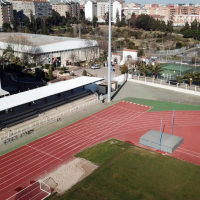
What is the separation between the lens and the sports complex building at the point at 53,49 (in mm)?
43213

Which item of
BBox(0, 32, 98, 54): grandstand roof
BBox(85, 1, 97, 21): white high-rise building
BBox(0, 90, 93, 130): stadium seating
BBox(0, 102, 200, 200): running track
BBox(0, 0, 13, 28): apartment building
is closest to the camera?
BBox(0, 102, 200, 200): running track

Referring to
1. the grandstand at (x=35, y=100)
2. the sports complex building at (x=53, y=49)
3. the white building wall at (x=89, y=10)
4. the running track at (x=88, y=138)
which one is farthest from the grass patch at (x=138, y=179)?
the white building wall at (x=89, y=10)

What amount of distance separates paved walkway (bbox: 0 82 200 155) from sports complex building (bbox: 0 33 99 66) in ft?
52.2

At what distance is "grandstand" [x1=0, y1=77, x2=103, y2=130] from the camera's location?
20.0 metres

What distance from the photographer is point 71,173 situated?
47.6ft

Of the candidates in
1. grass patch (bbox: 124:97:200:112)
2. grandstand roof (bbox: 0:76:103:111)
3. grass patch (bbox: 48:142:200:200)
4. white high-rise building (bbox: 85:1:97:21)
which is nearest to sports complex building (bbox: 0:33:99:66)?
grandstand roof (bbox: 0:76:103:111)

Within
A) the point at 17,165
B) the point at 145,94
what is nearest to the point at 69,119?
the point at 17,165

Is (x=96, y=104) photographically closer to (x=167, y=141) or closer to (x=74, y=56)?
(x=167, y=141)

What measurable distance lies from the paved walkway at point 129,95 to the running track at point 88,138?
0.83 metres

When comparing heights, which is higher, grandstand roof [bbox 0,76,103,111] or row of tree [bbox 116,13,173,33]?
row of tree [bbox 116,13,173,33]

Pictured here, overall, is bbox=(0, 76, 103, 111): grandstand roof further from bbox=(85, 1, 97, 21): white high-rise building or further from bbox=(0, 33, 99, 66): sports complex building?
bbox=(85, 1, 97, 21): white high-rise building

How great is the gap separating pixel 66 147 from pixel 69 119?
5042 mm

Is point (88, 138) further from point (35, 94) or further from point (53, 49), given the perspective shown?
point (53, 49)

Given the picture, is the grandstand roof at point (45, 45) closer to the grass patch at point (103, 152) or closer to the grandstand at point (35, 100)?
the grandstand at point (35, 100)
